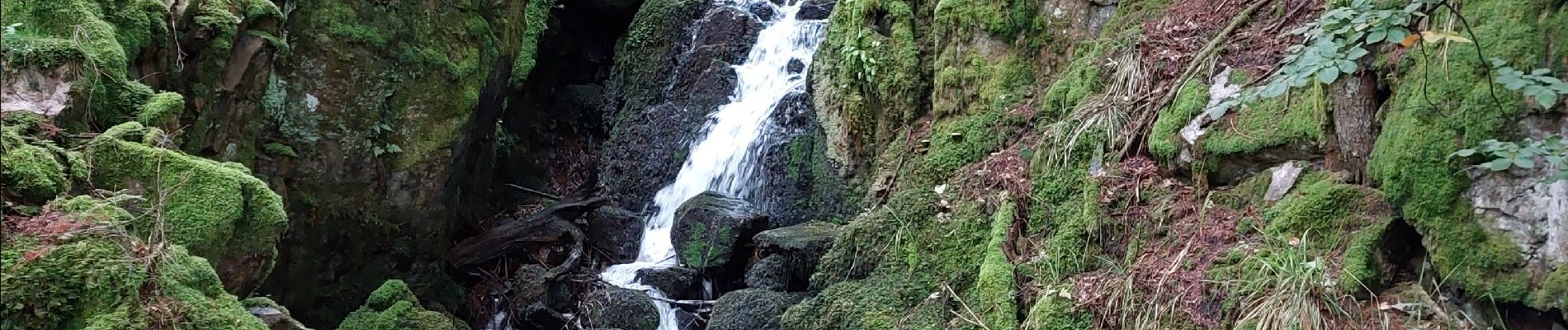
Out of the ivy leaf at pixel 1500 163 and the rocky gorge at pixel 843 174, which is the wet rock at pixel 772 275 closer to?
the rocky gorge at pixel 843 174

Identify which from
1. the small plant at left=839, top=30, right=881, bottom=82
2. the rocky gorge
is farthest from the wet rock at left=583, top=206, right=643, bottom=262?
the small plant at left=839, top=30, right=881, bottom=82

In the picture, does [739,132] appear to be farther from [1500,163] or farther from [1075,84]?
[1500,163]

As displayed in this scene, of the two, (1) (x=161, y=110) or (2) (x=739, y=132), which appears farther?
(2) (x=739, y=132)

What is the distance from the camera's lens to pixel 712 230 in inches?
302

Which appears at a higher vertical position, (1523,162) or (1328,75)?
(1328,75)

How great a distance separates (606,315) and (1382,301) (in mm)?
4940

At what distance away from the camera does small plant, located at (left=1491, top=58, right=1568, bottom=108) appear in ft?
9.43

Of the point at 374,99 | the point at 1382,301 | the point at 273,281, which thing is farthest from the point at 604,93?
the point at 1382,301

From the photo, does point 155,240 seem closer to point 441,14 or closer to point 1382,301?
point 441,14

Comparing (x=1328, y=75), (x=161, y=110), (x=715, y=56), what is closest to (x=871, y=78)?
(x=715, y=56)

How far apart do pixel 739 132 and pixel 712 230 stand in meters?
1.98

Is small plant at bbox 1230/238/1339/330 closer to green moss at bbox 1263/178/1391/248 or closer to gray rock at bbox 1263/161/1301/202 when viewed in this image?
green moss at bbox 1263/178/1391/248

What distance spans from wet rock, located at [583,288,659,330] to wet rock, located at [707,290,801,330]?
76 centimetres

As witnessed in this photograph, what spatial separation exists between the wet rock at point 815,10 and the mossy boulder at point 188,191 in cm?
712
